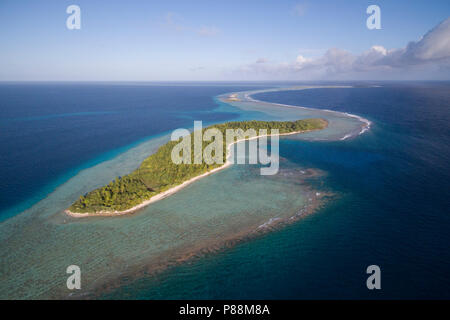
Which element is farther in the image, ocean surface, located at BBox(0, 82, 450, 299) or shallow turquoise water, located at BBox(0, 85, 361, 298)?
shallow turquoise water, located at BBox(0, 85, 361, 298)

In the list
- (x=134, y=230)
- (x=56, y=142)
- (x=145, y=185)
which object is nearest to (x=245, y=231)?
(x=134, y=230)

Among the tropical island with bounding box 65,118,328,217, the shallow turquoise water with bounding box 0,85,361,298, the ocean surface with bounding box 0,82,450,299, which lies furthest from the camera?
the tropical island with bounding box 65,118,328,217

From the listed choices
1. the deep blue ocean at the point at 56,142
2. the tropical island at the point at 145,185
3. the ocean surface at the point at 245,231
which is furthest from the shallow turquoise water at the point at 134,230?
the deep blue ocean at the point at 56,142

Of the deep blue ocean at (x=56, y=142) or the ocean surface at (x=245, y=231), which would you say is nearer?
the ocean surface at (x=245, y=231)

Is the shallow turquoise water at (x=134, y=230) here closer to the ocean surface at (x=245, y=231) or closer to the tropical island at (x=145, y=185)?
the ocean surface at (x=245, y=231)

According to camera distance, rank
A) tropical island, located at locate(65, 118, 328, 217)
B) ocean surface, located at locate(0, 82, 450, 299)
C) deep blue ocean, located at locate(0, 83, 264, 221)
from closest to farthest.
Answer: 1. ocean surface, located at locate(0, 82, 450, 299)
2. tropical island, located at locate(65, 118, 328, 217)
3. deep blue ocean, located at locate(0, 83, 264, 221)

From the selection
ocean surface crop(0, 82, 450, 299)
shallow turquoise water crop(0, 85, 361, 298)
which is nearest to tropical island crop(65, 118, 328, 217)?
shallow turquoise water crop(0, 85, 361, 298)

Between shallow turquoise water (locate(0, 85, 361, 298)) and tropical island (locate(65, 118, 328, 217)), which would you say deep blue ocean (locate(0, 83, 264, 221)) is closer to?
shallow turquoise water (locate(0, 85, 361, 298))

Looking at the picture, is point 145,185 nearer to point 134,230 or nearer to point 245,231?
point 134,230

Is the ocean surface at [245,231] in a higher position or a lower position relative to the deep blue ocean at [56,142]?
lower

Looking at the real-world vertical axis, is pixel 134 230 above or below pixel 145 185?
below

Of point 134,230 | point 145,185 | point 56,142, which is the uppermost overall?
point 56,142
